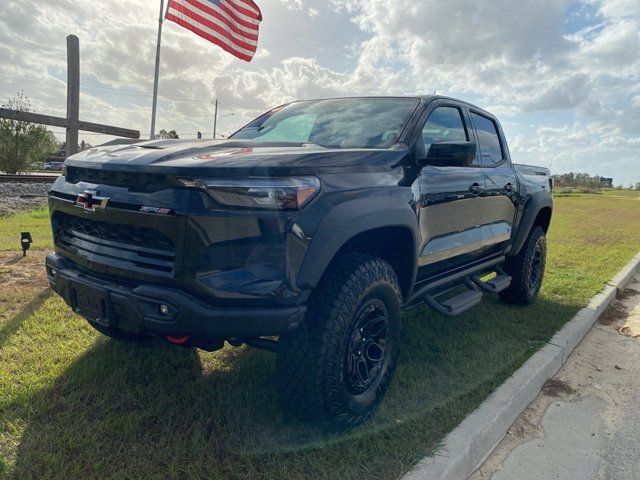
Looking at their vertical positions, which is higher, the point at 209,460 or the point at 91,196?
the point at 91,196

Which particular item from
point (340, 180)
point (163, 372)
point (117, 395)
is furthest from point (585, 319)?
point (117, 395)

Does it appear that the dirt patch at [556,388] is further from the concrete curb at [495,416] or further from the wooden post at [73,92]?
the wooden post at [73,92]

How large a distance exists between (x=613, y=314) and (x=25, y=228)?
9.03 metres

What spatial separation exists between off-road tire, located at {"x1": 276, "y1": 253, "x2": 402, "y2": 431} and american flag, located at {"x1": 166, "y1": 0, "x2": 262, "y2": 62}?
6.14 meters

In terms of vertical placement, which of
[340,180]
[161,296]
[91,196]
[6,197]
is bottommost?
[6,197]

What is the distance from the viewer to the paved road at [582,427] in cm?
252

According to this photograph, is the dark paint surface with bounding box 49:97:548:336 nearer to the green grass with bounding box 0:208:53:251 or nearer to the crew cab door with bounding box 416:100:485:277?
the crew cab door with bounding box 416:100:485:277

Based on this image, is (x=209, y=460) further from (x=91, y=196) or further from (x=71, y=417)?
(x=91, y=196)

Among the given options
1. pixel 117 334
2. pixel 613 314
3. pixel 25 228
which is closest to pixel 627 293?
pixel 613 314

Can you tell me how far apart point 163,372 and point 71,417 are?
621 mm

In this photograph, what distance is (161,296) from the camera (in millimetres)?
1988

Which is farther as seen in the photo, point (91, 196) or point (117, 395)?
point (117, 395)

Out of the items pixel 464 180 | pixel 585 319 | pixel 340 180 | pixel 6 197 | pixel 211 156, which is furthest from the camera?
pixel 6 197

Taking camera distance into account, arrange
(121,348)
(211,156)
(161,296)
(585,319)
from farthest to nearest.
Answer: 1. (585,319)
2. (121,348)
3. (211,156)
4. (161,296)
